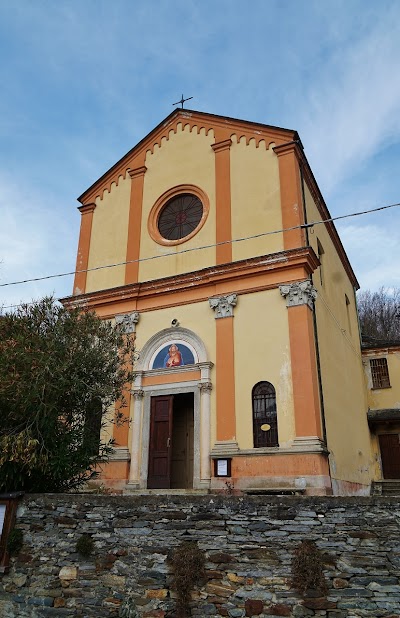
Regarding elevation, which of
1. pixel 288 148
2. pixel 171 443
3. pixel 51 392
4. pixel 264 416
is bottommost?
pixel 171 443

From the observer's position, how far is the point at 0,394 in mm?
8633

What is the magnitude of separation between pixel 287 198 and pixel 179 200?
4081 mm

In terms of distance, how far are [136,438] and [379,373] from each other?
1169cm

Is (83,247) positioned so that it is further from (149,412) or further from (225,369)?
(225,369)

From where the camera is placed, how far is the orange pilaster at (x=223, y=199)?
14.7 m

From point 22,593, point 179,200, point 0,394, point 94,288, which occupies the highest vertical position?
point 179,200

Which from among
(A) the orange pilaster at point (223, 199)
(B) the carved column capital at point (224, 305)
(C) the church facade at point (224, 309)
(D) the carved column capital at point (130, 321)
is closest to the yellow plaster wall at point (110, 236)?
(C) the church facade at point (224, 309)

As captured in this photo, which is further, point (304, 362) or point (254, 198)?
point (254, 198)

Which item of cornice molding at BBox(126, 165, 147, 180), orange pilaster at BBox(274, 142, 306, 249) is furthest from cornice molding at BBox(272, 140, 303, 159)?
cornice molding at BBox(126, 165, 147, 180)

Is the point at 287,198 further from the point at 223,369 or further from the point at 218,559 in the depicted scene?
the point at 218,559

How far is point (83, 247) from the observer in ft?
58.2

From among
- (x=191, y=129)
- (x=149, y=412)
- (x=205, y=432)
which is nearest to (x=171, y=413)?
A: (x=149, y=412)

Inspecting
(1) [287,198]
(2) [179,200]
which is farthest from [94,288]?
(1) [287,198]

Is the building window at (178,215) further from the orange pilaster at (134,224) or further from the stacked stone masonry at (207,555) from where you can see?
the stacked stone masonry at (207,555)
